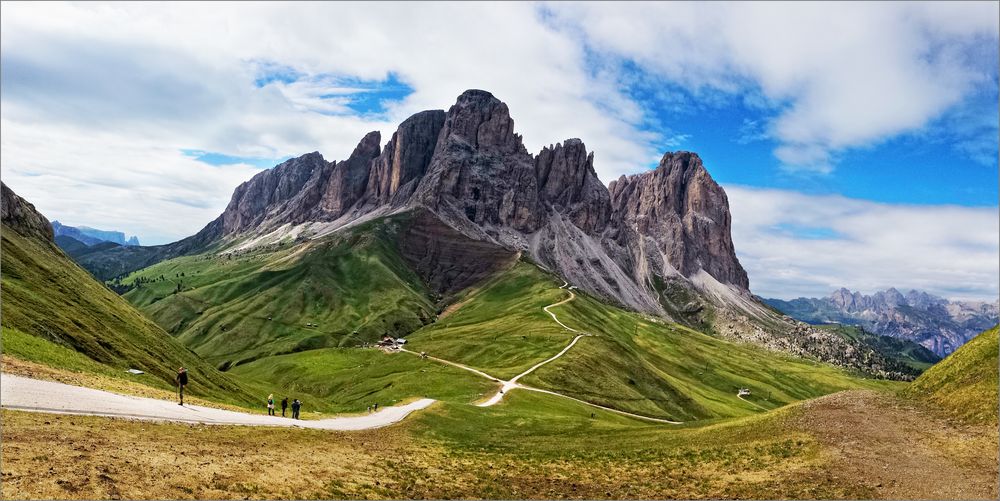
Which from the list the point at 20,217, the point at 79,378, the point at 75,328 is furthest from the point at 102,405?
the point at 20,217

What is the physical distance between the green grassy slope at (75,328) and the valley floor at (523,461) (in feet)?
100

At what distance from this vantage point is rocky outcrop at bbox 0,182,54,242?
130500mm

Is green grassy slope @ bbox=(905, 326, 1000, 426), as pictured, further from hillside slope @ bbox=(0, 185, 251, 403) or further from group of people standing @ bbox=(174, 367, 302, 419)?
hillside slope @ bbox=(0, 185, 251, 403)

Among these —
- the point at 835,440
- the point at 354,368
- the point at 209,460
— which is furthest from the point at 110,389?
the point at 354,368

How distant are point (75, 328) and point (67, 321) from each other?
237 cm

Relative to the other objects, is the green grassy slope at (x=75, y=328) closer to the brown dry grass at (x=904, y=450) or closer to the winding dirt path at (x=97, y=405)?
the winding dirt path at (x=97, y=405)

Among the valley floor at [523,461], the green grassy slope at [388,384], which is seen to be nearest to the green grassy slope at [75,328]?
the valley floor at [523,461]

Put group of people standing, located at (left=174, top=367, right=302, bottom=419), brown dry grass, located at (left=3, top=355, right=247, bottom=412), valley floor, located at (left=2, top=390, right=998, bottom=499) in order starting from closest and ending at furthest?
valley floor, located at (left=2, top=390, right=998, bottom=499) → brown dry grass, located at (left=3, top=355, right=247, bottom=412) → group of people standing, located at (left=174, top=367, right=302, bottom=419)

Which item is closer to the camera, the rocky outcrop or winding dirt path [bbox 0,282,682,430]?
winding dirt path [bbox 0,282,682,430]

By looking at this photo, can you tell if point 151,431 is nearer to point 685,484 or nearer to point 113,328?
point 685,484

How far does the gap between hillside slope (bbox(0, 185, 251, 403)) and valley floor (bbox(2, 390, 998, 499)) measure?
100ft

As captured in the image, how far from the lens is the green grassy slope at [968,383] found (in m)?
48.2

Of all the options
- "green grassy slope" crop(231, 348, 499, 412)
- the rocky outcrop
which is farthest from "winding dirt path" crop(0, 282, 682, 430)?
the rocky outcrop

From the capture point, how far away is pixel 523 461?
55875 millimetres
